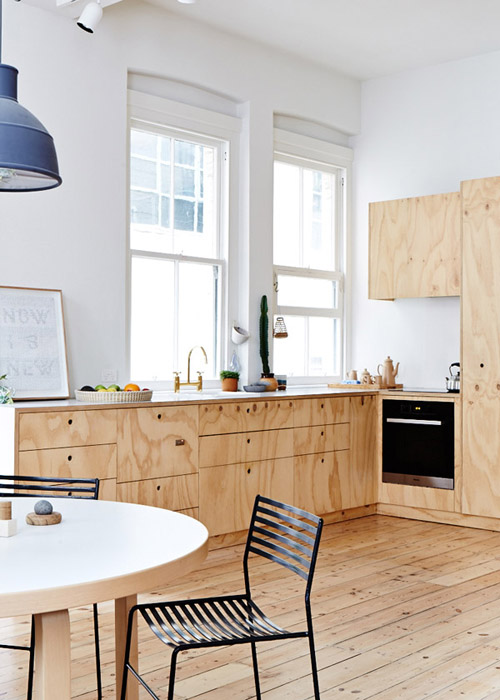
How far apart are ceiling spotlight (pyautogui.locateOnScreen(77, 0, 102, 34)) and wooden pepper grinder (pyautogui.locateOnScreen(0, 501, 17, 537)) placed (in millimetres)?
3256

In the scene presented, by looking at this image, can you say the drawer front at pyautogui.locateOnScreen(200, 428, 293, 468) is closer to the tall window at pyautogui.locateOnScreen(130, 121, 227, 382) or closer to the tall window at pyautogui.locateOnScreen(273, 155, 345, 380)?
the tall window at pyautogui.locateOnScreen(130, 121, 227, 382)

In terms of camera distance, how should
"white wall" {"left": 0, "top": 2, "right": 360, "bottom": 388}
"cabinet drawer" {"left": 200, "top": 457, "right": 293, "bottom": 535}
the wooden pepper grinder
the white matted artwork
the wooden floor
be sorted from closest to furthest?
the wooden pepper grinder
the wooden floor
the white matted artwork
"white wall" {"left": 0, "top": 2, "right": 360, "bottom": 388}
"cabinet drawer" {"left": 200, "top": 457, "right": 293, "bottom": 535}

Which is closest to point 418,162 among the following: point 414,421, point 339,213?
point 339,213

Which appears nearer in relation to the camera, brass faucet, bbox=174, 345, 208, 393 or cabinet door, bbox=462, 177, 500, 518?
brass faucet, bbox=174, 345, 208, 393

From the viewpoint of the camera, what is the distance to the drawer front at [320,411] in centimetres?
546

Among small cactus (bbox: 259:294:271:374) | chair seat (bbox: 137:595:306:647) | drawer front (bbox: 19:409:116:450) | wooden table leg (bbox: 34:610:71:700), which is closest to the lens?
wooden table leg (bbox: 34:610:71:700)

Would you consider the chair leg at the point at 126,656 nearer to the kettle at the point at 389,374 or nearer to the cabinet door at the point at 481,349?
the cabinet door at the point at 481,349

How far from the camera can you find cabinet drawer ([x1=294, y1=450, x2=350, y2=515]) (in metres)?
5.46

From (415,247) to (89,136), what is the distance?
8.48ft

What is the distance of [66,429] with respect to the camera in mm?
4109

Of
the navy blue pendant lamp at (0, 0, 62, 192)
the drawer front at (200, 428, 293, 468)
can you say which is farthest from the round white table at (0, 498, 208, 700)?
the drawer front at (200, 428, 293, 468)

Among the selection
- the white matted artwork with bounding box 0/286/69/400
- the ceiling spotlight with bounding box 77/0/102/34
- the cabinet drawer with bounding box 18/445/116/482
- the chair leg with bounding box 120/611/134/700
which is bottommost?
the chair leg with bounding box 120/611/134/700

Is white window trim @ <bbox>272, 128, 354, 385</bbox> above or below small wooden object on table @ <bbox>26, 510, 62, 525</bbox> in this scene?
above

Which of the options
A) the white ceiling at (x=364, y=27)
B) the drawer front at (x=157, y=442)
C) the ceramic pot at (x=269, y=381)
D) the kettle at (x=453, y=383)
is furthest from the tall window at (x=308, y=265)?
the drawer front at (x=157, y=442)
